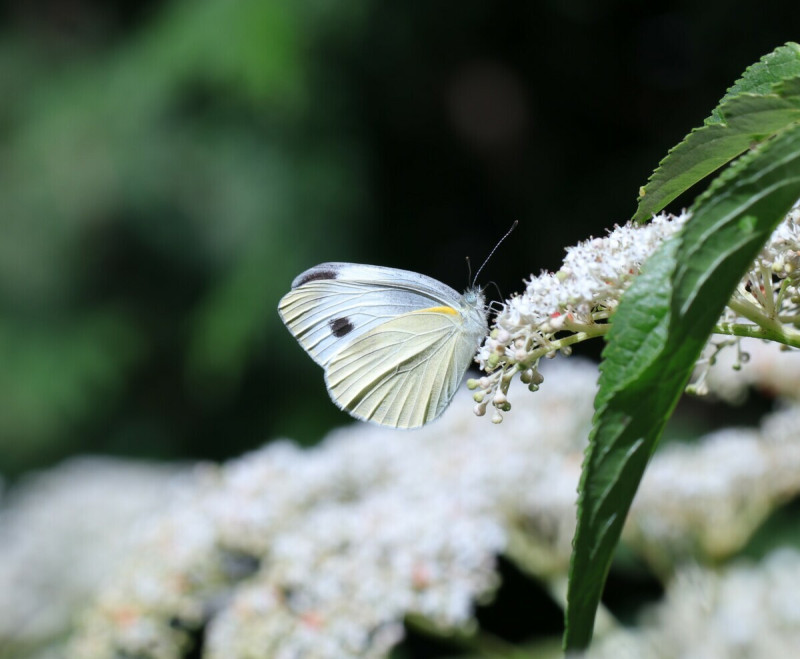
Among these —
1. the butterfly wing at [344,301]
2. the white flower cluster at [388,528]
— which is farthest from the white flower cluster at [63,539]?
the butterfly wing at [344,301]

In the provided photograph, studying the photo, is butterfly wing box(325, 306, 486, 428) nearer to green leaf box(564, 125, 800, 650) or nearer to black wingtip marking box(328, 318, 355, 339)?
black wingtip marking box(328, 318, 355, 339)

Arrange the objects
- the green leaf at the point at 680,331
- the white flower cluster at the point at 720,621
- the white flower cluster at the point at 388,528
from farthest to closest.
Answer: the white flower cluster at the point at 388,528, the white flower cluster at the point at 720,621, the green leaf at the point at 680,331

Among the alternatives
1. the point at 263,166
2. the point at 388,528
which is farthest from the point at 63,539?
the point at 263,166

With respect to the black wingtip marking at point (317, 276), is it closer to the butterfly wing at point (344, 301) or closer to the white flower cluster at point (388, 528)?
the butterfly wing at point (344, 301)

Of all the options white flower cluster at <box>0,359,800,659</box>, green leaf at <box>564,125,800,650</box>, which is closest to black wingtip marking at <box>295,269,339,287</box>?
white flower cluster at <box>0,359,800,659</box>

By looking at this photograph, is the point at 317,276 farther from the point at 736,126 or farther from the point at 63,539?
the point at 63,539
